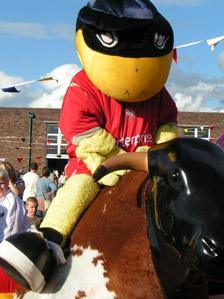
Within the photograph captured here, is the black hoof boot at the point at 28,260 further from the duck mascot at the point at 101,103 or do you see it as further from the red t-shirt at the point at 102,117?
the red t-shirt at the point at 102,117

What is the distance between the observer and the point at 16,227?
6051 mm

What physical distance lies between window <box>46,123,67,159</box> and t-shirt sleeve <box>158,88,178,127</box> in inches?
1137

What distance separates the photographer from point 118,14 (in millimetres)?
2797

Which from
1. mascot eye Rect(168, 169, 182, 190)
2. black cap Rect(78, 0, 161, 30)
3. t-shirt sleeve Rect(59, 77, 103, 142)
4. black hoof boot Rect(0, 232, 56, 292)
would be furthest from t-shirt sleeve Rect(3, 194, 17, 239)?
mascot eye Rect(168, 169, 182, 190)

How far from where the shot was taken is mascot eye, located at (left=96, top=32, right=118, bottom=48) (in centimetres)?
282

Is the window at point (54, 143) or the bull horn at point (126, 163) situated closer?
the bull horn at point (126, 163)

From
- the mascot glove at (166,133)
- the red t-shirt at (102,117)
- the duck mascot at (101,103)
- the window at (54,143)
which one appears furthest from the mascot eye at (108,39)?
the window at (54,143)

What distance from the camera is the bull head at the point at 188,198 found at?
7.09 feet

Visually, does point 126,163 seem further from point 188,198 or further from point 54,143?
point 54,143

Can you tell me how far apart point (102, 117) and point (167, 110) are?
0.43 m

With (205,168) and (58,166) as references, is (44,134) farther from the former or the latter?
(205,168)

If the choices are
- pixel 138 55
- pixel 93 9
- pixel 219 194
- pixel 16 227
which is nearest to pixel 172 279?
pixel 219 194

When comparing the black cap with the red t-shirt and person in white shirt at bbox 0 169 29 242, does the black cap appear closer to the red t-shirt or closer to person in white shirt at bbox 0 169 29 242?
the red t-shirt

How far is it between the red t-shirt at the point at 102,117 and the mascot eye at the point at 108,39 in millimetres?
279
